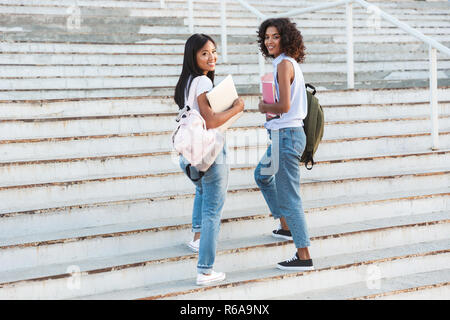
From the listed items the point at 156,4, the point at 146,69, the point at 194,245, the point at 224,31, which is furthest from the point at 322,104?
the point at 156,4

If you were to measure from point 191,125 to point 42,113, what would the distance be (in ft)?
7.37

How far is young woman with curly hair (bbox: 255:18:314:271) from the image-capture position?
383 cm

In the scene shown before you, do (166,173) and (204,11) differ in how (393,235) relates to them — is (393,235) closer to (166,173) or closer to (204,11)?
(166,173)

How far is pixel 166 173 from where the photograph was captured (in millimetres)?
4871

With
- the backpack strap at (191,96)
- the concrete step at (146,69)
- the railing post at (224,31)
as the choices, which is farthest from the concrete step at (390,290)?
the railing post at (224,31)

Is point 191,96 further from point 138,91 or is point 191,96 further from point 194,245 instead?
point 138,91

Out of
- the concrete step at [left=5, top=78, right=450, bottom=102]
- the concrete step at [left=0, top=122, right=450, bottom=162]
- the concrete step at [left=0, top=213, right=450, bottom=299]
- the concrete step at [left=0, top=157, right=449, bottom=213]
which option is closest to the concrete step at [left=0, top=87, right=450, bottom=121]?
the concrete step at [left=5, top=78, right=450, bottom=102]

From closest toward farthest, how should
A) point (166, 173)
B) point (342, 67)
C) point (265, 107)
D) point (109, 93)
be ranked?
point (265, 107) < point (166, 173) < point (109, 93) < point (342, 67)

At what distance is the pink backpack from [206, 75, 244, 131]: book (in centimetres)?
10

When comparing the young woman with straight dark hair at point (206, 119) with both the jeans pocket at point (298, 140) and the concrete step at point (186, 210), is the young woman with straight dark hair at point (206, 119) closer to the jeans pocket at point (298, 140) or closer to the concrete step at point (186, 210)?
the jeans pocket at point (298, 140)

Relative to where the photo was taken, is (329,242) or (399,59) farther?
(399,59)

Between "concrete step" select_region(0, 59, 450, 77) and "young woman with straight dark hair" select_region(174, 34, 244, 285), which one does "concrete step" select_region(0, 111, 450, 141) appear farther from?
"young woman with straight dark hair" select_region(174, 34, 244, 285)

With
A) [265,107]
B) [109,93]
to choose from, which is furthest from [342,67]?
[265,107]

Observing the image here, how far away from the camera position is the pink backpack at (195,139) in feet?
11.9
